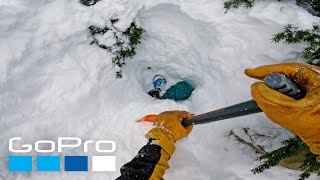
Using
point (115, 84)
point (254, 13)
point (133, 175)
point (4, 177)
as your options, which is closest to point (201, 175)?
point (133, 175)

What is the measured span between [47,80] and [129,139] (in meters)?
1.16

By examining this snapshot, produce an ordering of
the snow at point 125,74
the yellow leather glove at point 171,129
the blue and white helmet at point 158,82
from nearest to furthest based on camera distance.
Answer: the yellow leather glove at point 171,129, the snow at point 125,74, the blue and white helmet at point 158,82

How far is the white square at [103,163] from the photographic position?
376 centimetres

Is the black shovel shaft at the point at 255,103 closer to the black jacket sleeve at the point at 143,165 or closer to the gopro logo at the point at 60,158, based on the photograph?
the black jacket sleeve at the point at 143,165

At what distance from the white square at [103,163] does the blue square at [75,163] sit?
100 mm

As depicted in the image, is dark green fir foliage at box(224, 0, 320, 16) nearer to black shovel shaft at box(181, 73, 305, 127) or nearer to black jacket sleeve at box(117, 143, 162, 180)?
black shovel shaft at box(181, 73, 305, 127)

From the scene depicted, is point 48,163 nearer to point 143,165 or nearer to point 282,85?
point 143,165

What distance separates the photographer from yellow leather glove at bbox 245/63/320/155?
1700 millimetres

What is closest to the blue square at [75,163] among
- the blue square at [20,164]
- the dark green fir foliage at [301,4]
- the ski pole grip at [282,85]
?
the blue square at [20,164]

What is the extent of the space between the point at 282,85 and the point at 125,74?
295cm

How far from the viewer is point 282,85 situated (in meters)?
1.67

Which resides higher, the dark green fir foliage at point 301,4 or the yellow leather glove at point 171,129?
the dark green fir foliage at point 301,4

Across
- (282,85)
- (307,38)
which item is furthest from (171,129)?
(282,85)

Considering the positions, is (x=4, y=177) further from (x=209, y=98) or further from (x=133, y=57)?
(x=209, y=98)
